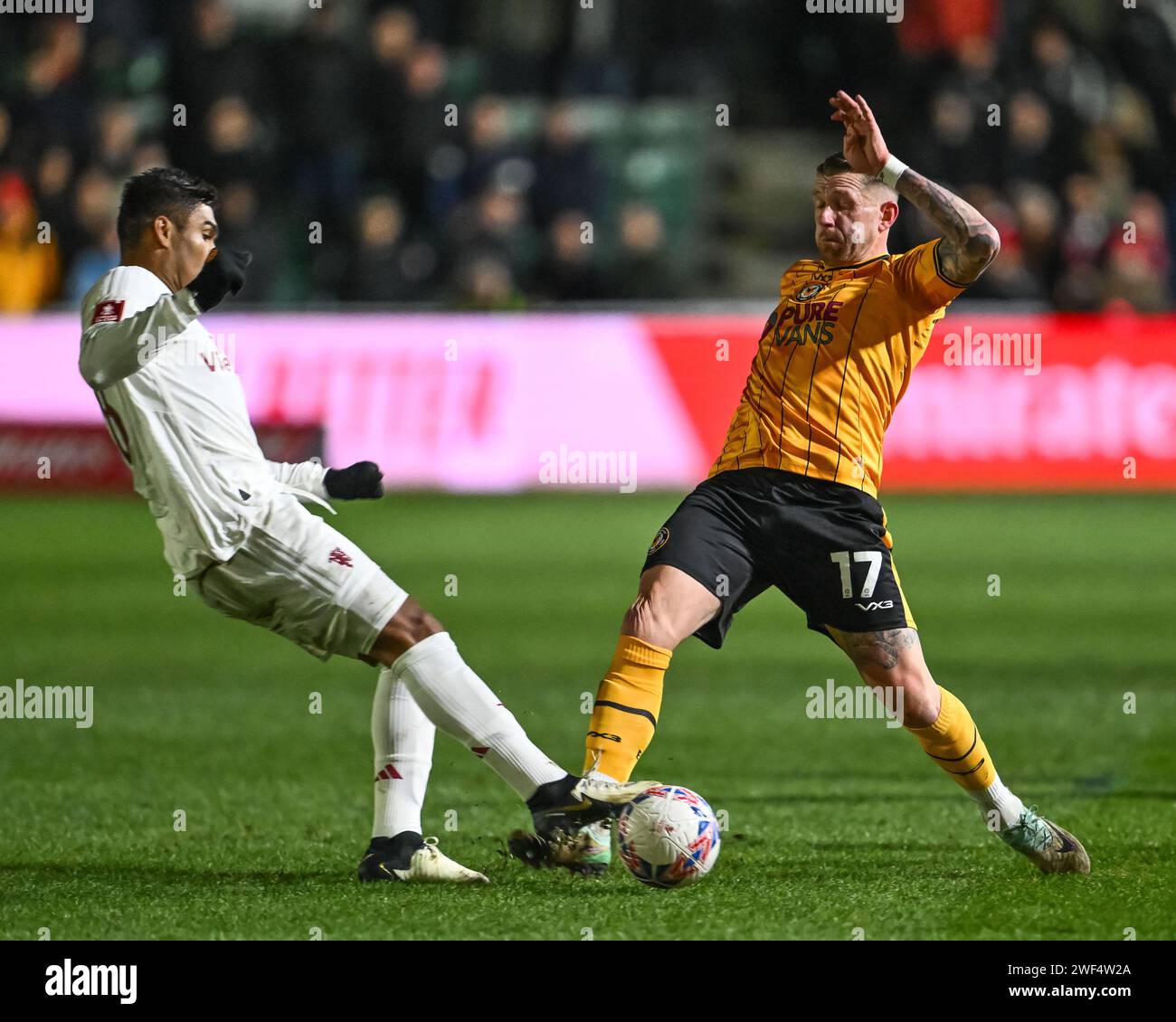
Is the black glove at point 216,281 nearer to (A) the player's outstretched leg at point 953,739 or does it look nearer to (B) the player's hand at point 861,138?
(B) the player's hand at point 861,138

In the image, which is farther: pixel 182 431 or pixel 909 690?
pixel 909 690

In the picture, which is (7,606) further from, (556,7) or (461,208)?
(556,7)

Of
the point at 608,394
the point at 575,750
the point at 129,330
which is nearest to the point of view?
the point at 129,330

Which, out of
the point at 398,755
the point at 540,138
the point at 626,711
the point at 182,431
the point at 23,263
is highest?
the point at 540,138

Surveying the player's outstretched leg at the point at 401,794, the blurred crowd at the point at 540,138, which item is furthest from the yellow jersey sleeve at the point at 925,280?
the blurred crowd at the point at 540,138

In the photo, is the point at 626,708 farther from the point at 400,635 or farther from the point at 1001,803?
the point at 1001,803

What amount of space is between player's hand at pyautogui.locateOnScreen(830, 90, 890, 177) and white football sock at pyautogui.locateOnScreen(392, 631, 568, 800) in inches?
74.4

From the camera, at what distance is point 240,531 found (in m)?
5.68

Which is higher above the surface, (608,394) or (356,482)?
(608,394)

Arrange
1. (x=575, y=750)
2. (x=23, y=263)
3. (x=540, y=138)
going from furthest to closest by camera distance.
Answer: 1. (x=540, y=138)
2. (x=23, y=263)
3. (x=575, y=750)

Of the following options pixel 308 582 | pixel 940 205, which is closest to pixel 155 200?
pixel 308 582

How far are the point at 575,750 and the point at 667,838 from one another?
2.76 m

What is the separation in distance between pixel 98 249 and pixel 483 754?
528 inches

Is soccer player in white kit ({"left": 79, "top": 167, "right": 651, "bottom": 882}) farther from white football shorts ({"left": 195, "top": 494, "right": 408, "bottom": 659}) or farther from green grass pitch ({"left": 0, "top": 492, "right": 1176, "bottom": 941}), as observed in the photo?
green grass pitch ({"left": 0, "top": 492, "right": 1176, "bottom": 941})
